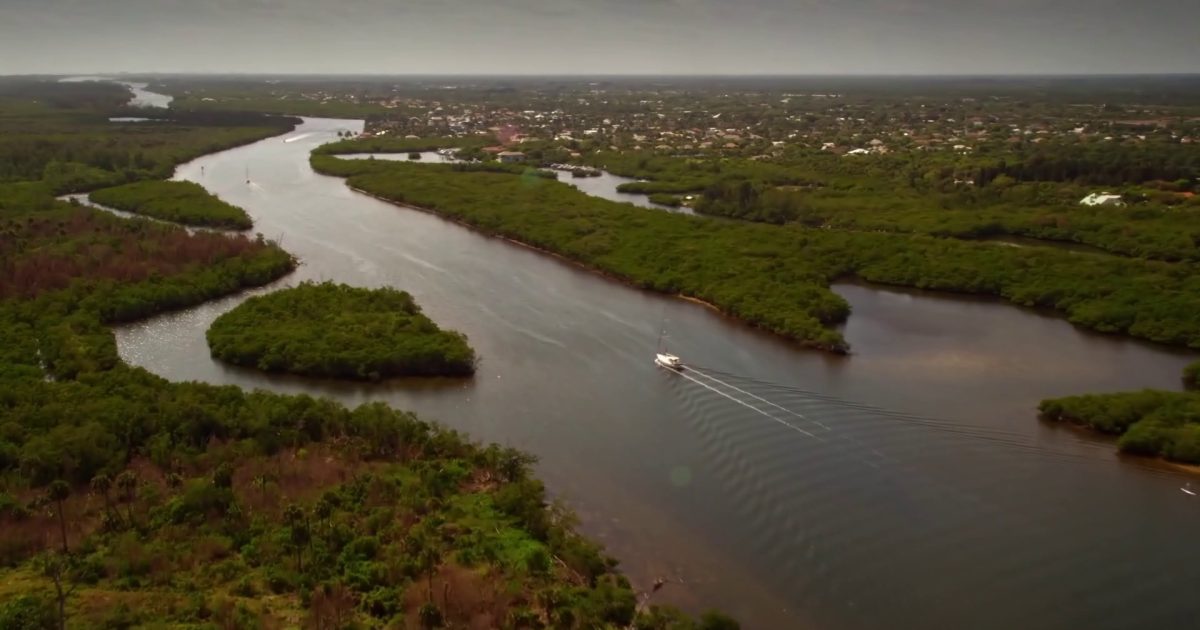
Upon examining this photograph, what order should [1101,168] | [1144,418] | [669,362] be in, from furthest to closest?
[1101,168] → [669,362] → [1144,418]

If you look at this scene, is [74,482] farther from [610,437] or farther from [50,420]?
[610,437]

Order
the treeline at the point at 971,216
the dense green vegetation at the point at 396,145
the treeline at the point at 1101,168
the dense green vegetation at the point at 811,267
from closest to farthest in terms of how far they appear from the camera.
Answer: the dense green vegetation at the point at 811,267
the treeline at the point at 971,216
the treeline at the point at 1101,168
the dense green vegetation at the point at 396,145

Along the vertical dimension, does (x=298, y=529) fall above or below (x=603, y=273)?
below

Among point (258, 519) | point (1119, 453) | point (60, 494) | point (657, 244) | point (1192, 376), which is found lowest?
point (1119, 453)

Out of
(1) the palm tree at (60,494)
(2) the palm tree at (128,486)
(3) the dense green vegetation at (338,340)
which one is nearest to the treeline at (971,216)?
(3) the dense green vegetation at (338,340)

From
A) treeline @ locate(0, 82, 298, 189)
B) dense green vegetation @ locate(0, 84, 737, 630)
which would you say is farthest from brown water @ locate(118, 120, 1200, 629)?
treeline @ locate(0, 82, 298, 189)

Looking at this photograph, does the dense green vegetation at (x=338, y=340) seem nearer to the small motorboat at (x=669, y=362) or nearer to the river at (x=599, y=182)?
the small motorboat at (x=669, y=362)

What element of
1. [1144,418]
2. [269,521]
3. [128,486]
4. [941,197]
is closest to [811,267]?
[1144,418]

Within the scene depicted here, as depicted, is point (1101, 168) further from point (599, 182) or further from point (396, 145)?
point (396, 145)
